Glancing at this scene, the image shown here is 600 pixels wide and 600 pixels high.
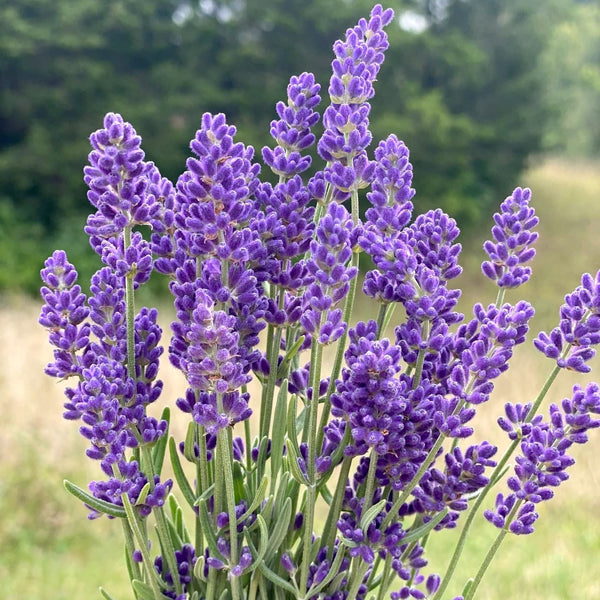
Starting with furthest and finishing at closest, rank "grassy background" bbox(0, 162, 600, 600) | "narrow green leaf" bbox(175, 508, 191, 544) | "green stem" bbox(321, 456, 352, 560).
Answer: "grassy background" bbox(0, 162, 600, 600) → "narrow green leaf" bbox(175, 508, 191, 544) → "green stem" bbox(321, 456, 352, 560)

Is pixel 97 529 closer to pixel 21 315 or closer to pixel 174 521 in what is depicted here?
pixel 174 521

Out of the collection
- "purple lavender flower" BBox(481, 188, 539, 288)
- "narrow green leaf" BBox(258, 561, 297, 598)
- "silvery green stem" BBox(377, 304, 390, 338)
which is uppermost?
"purple lavender flower" BBox(481, 188, 539, 288)

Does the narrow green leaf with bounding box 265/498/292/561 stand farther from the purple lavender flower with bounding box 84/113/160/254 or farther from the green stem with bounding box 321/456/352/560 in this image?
the purple lavender flower with bounding box 84/113/160/254

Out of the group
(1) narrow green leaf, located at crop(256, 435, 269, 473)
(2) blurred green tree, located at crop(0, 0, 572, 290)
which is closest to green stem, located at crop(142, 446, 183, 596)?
(1) narrow green leaf, located at crop(256, 435, 269, 473)

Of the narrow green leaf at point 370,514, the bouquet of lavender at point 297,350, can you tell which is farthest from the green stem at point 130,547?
the narrow green leaf at point 370,514

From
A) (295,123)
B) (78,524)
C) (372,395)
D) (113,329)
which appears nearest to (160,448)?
(113,329)

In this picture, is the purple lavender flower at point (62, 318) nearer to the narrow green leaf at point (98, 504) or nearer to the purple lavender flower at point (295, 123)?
the narrow green leaf at point (98, 504)

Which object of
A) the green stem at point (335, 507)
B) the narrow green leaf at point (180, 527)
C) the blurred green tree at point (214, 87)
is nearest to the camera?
the green stem at point (335, 507)

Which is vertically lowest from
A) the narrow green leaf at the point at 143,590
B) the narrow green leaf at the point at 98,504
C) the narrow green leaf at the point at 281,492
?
the narrow green leaf at the point at 143,590
